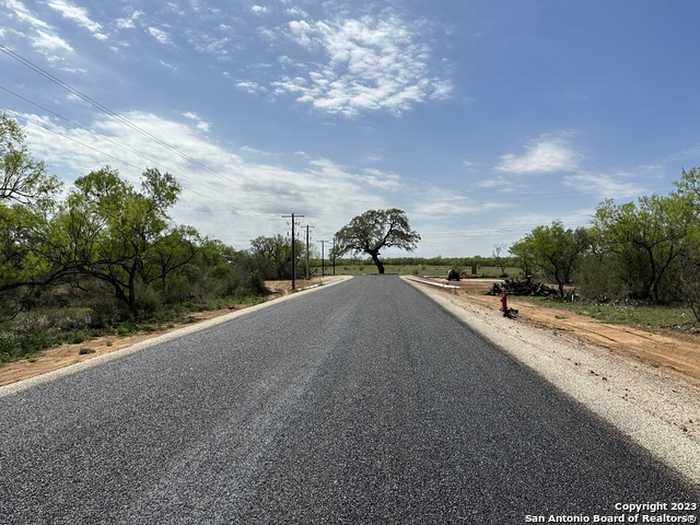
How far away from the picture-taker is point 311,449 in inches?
155

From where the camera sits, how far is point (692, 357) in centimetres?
954

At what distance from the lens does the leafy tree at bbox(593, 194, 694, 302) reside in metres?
24.8

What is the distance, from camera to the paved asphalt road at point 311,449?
3.01 metres

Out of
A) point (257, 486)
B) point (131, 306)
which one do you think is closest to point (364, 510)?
point (257, 486)

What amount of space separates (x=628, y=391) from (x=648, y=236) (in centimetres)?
2443

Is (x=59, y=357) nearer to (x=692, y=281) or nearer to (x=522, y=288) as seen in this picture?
(x=692, y=281)

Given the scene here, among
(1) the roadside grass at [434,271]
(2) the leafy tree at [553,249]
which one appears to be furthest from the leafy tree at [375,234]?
(2) the leafy tree at [553,249]

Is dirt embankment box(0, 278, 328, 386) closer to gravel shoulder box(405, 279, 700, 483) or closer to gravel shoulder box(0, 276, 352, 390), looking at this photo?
gravel shoulder box(0, 276, 352, 390)

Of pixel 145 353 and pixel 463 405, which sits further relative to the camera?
pixel 145 353

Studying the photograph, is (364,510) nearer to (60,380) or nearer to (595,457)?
(595,457)

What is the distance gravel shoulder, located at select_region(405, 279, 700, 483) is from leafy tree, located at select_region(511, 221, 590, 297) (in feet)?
93.8

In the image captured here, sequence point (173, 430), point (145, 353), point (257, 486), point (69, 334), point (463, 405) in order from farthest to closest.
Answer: point (69, 334), point (145, 353), point (463, 405), point (173, 430), point (257, 486)

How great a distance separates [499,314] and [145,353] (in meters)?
14.0

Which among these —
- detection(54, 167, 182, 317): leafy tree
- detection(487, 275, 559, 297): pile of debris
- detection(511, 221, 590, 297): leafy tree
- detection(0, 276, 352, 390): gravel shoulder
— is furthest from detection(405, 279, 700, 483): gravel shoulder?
detection(511, 221, 590, 297): leafy tree
